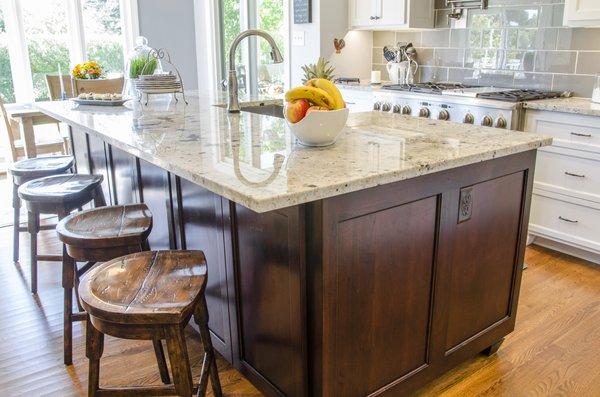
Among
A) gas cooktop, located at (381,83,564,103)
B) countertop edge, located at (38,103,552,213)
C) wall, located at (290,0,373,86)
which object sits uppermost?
wall, located at (290,0,373,86)

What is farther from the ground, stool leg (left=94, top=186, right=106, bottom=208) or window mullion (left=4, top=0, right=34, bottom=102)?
window mullion (left=4, top=0, right=34, bottom=102)

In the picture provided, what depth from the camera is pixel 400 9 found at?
161 inches

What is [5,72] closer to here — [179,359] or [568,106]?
[179,359]

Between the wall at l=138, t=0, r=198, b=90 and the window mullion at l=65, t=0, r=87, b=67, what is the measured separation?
2.04 ft

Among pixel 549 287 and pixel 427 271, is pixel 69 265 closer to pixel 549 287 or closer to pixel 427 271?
pixel 427 271

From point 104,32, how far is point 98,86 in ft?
6.87

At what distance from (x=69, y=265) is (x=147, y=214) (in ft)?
1.13

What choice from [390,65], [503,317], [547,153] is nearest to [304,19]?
[390,65]

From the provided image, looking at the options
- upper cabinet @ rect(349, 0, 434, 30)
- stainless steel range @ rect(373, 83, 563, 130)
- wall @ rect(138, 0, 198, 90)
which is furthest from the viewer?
wall @ rect(138, 0, 198, 90)

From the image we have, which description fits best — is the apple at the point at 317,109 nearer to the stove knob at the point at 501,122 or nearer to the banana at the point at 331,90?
the banana at the point at 331,90

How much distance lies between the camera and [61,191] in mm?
2338

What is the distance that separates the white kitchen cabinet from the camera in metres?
2.88

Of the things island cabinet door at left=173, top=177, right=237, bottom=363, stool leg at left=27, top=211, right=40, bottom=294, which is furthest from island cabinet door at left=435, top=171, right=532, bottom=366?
stool leg at left=27, top=211, right=40, bottom=294

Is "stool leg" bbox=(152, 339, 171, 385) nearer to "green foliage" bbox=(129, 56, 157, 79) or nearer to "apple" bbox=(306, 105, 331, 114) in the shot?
"apple" bbox=(306, 105, 331, 114)
